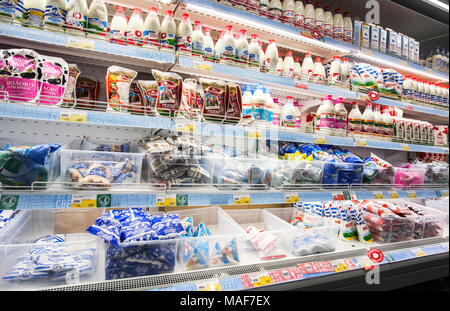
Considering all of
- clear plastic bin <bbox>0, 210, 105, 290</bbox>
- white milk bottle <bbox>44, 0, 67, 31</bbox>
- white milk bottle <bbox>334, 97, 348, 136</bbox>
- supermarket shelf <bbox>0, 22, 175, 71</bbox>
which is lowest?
clear plastic bin <bbox>0, 210, 105, 290</bbox>

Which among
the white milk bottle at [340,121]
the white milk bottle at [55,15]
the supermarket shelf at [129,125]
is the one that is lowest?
the supermarket shelf at [129,125]

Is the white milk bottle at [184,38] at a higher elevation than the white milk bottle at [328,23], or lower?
lower

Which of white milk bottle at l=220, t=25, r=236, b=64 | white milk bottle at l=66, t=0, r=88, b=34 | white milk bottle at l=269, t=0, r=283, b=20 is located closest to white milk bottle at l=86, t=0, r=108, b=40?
white milk bottle at l=66, t=0, r=88, b=34

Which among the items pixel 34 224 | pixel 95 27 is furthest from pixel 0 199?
pixel 95 27

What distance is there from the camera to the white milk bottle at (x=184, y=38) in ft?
4.78

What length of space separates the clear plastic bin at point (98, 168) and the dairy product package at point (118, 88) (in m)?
0.27

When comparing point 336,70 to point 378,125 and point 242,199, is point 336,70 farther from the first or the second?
point 242,199

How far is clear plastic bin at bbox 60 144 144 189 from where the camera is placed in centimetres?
106

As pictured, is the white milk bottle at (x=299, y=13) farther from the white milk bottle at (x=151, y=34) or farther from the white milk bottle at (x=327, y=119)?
the white milk bottle at (x=151, y=34)

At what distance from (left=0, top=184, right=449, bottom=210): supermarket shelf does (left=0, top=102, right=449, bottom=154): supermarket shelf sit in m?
0.29

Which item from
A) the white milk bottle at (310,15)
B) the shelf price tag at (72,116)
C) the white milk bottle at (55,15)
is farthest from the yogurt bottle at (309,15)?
the shelf price tag at (72,116)

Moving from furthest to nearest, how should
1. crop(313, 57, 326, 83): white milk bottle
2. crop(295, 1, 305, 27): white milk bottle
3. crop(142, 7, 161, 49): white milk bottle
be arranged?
crop(313, 57, 326, 83): white milk bottle, crop(295, 1, 305, 27): white milk bottle, crop(142, 7, 161, 49): white milk bottle

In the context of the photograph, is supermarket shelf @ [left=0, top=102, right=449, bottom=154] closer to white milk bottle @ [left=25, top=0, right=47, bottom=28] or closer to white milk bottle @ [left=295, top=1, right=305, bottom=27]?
white milk bottle @ [left=25, top=0, right=47, bottom=28]
